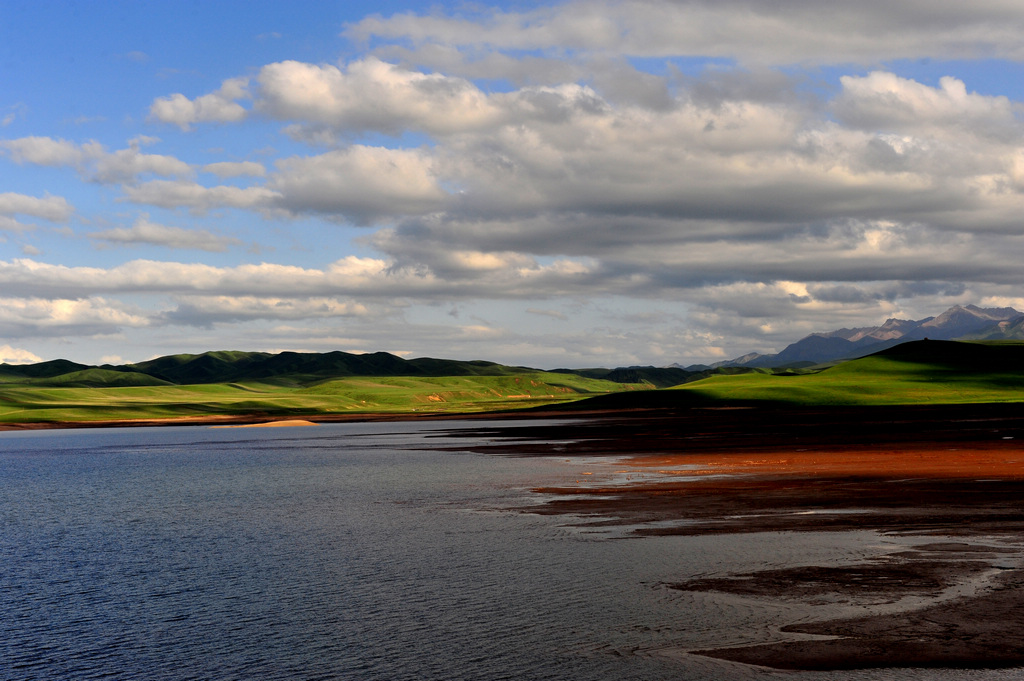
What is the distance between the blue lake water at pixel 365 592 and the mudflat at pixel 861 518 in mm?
1236

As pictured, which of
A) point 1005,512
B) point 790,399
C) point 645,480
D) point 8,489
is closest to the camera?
point 1005,512

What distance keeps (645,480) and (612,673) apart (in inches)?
1481

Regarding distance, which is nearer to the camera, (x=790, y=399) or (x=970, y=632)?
(x=970, y=632)

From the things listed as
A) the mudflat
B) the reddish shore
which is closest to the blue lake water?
the mudflat

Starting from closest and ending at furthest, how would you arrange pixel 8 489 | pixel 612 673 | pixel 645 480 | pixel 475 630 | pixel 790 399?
1. pixel 612 673
2. pixel 475 630
3. pixel 645 480
4. pixel 8 489
5. pixel 790 399

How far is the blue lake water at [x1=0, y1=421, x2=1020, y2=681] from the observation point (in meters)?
19.7

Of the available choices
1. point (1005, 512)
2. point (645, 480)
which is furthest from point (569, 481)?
point (1005, 512)

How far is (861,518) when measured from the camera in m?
36.0

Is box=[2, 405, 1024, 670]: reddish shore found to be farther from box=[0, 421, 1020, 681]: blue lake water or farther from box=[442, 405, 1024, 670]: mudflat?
box=[0, 421, 1020, 681]: blue lake water

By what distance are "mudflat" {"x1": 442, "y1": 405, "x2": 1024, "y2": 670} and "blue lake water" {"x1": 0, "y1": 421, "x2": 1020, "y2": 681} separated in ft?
4.05

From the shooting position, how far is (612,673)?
18.3m

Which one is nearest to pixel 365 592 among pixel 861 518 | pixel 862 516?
pixel 861 518

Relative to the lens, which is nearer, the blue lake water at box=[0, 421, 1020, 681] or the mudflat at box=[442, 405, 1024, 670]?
the mudflat at box=[442, 405, 1024, 670]

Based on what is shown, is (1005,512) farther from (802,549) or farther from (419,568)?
(419,568)
